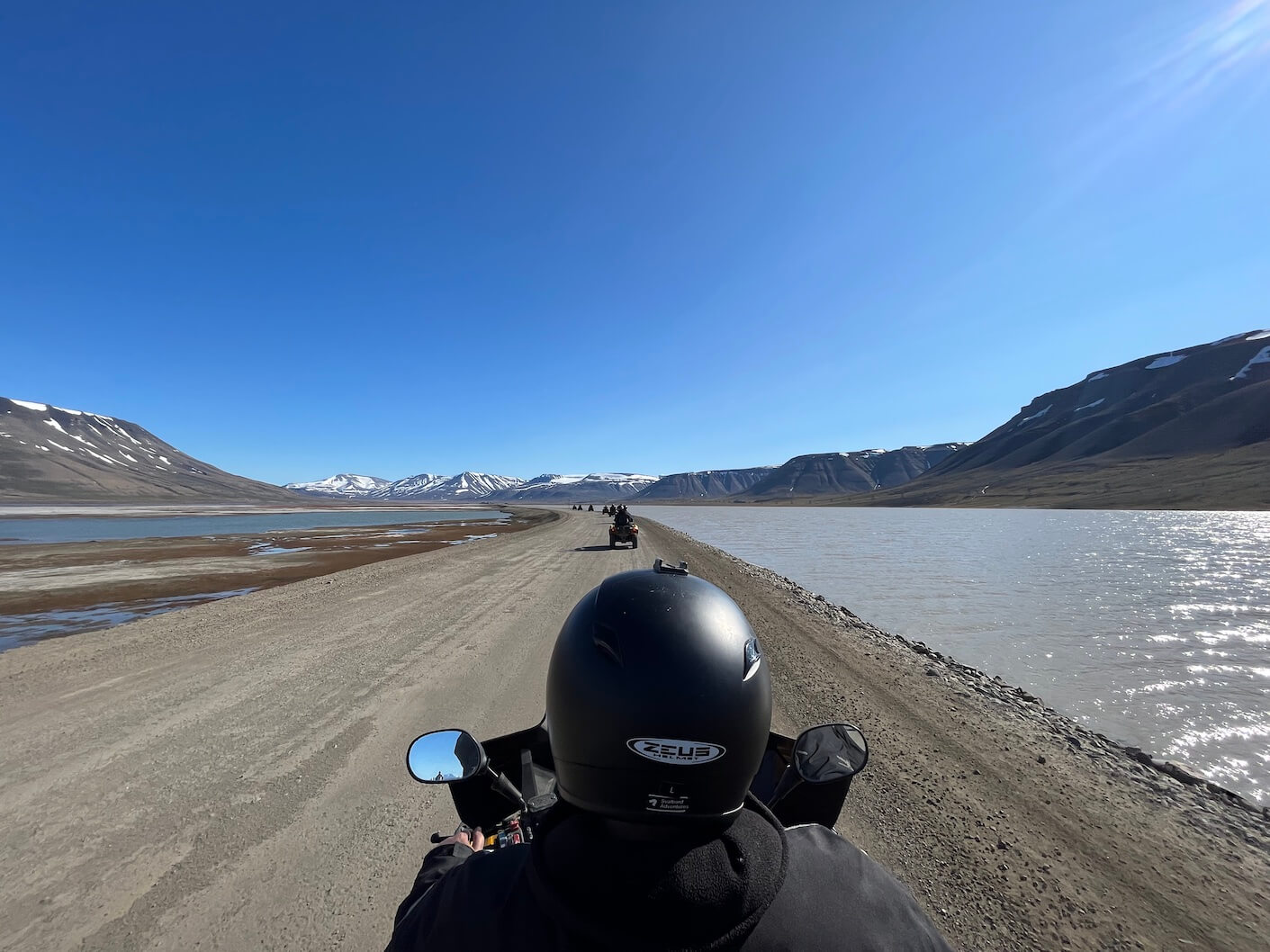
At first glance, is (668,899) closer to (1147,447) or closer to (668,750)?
(668,750)

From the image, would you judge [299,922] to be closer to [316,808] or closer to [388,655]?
[316,808]

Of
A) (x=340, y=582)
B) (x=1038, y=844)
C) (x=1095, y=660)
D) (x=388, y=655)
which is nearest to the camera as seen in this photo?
(x=1038, y=844)

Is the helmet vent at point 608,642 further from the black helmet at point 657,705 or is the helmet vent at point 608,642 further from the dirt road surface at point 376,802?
the dirt road surface at point 376,802

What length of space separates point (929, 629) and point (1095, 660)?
3.11m

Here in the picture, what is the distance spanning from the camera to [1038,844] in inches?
159

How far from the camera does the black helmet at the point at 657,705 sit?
152cm

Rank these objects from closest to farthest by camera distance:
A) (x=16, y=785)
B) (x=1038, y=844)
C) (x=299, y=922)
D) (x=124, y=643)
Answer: (x=299, y=922)
(x=1038, y=844)
(x=16, y=785)
(x=124, y=643)

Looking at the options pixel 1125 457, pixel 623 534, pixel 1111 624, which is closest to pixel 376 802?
pixel 1111 624

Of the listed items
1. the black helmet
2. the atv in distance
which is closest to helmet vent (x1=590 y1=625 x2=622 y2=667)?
the black helmet

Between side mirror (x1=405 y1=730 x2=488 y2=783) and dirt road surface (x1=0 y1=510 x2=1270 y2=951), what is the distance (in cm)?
182

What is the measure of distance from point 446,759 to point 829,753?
5.17 ft

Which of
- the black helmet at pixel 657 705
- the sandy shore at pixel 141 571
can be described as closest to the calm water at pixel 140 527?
the sandy shore at pixel 141 571

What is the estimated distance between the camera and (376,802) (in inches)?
177

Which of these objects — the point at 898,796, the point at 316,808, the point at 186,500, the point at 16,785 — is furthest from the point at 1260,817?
the point at 186,500
